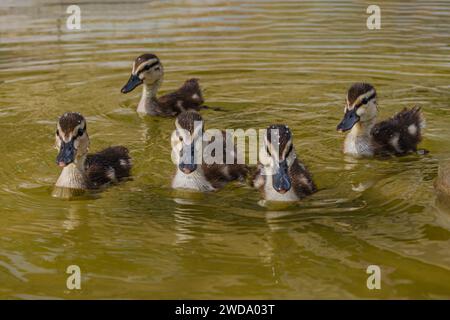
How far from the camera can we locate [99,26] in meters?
13.9

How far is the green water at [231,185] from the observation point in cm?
534

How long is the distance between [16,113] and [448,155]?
4.37 m

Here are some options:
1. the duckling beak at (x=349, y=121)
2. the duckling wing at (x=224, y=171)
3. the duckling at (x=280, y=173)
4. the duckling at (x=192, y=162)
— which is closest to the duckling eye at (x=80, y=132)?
the duckling at (x=192, y=162)

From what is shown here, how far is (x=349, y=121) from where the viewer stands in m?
7.78

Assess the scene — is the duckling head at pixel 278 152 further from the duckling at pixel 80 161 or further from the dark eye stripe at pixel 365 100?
the dark eye stripe at pixel 365 100

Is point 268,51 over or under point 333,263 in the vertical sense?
over

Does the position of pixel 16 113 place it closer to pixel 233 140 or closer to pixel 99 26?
pixel 233 140

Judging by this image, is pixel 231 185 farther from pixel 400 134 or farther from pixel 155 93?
pixel 155 93

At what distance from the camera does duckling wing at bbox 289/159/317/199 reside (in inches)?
262

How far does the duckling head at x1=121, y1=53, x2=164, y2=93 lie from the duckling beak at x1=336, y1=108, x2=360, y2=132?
2576mm

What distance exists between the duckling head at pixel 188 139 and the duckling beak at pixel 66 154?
2.70 ft

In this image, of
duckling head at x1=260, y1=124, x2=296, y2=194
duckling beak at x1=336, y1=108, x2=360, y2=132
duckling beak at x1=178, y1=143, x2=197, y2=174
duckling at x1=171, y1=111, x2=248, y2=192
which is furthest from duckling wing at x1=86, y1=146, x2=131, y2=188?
duckling beak at x1=336, y1=108, x2=360, y2=132

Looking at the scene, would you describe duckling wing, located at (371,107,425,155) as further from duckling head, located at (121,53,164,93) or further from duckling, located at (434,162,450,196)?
duckling head, located at (121,53,164,93)
